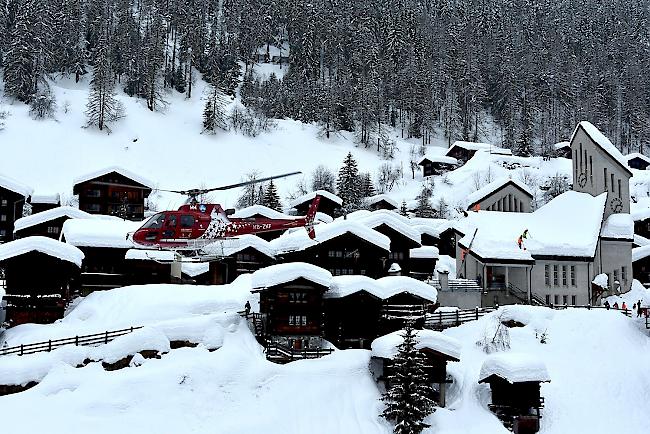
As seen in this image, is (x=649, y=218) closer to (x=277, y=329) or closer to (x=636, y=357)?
(x=636, y=357)

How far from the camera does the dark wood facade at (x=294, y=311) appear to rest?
31.6 m

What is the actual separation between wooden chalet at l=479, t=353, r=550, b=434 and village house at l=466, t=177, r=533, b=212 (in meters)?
25.3

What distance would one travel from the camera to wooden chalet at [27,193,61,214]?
195 ft

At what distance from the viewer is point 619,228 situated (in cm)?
4619

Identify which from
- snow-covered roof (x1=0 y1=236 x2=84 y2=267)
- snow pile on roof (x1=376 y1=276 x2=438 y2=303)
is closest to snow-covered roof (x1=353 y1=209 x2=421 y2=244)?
snow pile on roof (x1=376 y1=276 x2=438 y2=303)

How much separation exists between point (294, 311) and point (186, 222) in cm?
706

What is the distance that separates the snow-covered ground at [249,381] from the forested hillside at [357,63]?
61.1 meters

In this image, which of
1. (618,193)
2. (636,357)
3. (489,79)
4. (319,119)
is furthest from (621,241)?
(489,79)

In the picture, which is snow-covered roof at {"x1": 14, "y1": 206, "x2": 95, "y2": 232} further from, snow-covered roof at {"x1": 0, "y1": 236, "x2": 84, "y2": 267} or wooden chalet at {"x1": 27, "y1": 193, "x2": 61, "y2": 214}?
snow-covered roof at {"x1": 0, "y1": 236, "x2": 84, "y2": 267}

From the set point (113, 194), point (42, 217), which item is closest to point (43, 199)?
point (113, 194)

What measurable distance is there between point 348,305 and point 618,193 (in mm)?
Result: 27427

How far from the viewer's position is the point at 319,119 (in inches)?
3991

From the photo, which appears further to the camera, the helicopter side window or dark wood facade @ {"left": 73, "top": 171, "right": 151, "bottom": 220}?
dark wood facade @ {"left": 73, "top": 171, "right": 151, "bottom": 220}

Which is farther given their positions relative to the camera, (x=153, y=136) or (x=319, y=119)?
(x=319, y=119)
